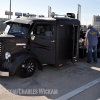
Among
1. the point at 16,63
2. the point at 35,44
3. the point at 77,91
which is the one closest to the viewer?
the point at 77,91

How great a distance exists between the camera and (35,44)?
646 centimetres

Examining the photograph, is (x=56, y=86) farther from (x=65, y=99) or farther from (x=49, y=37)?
(x=49, y=37)

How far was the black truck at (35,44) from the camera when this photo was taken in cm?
580

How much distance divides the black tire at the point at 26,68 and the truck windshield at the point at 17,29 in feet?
3.41

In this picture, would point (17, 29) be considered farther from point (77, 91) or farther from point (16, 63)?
point (77, 91)

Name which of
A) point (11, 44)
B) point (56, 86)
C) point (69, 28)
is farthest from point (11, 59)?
point (69, 28)

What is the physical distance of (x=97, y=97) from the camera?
461 centimetres

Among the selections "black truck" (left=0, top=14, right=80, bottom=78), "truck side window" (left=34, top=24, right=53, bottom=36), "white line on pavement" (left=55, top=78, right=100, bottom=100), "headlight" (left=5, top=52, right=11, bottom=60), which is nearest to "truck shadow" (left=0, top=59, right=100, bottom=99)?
"white line on pavement" (left=55, top=78, right=100, bottom=100)

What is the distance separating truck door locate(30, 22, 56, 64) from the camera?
6473mm

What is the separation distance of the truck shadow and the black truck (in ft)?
1.08

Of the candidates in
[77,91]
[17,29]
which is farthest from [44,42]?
[77,91]

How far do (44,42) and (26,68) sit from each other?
1216mm

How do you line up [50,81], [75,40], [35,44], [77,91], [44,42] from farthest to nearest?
[75,40] → [44,42] → [35,44] → [50,81] → [77,91]

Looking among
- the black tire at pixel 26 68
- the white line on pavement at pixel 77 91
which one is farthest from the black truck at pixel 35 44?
the white line on pavement at pixel 77 91
